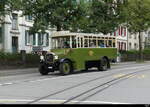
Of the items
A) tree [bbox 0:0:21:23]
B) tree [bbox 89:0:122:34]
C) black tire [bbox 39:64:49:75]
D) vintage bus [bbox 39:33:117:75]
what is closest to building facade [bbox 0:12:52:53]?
tree [bbox 89:0:122:34]

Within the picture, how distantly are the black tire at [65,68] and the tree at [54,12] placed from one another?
9.49 meters

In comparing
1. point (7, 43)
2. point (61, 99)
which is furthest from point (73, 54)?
point (7, 43)

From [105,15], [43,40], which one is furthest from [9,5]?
[43,40]

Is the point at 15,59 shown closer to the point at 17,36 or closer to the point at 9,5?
the point at 9,5

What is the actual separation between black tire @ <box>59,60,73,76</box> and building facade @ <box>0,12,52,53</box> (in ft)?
65.4

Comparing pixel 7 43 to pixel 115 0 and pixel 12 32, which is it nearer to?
pixel 12 32

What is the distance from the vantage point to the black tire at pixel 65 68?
25352 millimetres

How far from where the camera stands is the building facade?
157ft

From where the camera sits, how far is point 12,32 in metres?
48.9

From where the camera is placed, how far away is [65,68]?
25750mm

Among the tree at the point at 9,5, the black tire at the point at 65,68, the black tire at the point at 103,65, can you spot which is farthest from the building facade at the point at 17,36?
the black tire at the point at 65,68

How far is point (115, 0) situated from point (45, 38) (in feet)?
44.6

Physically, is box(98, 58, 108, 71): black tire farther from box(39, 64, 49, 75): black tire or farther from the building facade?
the building facade

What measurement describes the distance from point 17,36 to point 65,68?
84.3 feet
